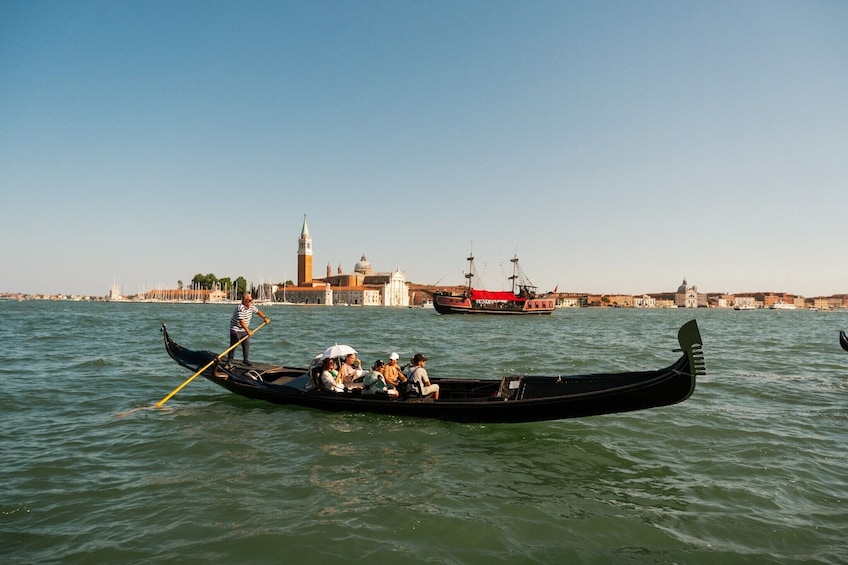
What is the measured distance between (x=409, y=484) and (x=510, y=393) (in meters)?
2.30

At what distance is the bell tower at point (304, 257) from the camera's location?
109 metres

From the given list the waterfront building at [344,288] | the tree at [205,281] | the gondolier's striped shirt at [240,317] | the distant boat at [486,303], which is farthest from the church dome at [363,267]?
the gondolier's striped shirt at [240,317]

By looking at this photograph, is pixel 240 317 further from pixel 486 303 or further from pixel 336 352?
pixel 486 303

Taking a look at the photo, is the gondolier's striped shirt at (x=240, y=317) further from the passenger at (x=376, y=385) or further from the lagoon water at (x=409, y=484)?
the passenger at (x=376, y=385)

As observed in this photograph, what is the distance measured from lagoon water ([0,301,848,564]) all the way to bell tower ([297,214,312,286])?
10191 centimetres

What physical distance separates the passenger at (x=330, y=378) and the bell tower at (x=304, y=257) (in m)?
103

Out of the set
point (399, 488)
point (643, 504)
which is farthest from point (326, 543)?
point (643, 504)

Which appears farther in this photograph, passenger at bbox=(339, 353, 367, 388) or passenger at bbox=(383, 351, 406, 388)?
passenger at bbox=(339, 353, 367, 388)

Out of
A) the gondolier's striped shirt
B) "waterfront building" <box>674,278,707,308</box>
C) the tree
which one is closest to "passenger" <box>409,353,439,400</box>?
the gondolier's striped shirt

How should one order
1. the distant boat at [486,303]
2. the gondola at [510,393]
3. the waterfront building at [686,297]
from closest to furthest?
the gondola at [510,393] < the distant boat at [486,303] < the waterfront building at [686,297]

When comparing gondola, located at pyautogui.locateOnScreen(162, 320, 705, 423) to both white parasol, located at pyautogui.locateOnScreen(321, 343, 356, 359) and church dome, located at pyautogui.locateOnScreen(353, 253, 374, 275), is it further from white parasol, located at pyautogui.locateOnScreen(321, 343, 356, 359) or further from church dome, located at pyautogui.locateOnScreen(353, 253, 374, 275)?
church dome, located at pyautogui.locateOnScreen(353, 253, 374, 275)

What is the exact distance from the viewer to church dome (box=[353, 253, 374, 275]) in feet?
398

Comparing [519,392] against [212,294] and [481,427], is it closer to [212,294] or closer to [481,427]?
[481,427]

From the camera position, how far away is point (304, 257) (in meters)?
109
